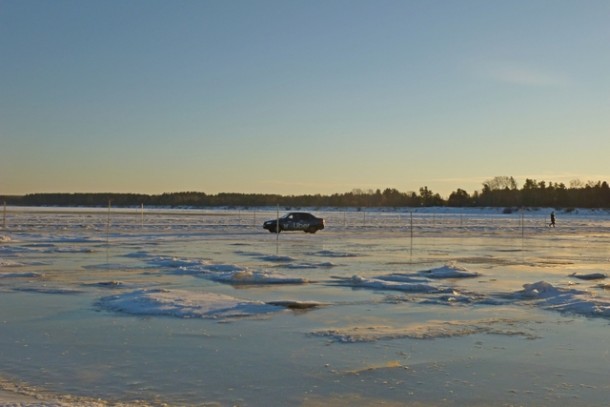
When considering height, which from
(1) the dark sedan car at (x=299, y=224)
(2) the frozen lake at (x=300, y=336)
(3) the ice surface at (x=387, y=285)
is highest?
(1) the dark sedan car at (x=299, y=224)

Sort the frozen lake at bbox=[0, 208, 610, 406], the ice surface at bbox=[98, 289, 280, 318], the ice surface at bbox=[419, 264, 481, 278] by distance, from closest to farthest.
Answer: the frozen lake at bbox=[0, 208, 610, 406]
the ice surface at bbox=[98, 289, 280, 318]
the ice surface at bbox=[419, 264, 481, 278]

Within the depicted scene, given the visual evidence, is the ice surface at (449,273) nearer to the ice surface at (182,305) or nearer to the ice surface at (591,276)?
the ice surface at (591,276)

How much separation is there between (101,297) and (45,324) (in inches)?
116

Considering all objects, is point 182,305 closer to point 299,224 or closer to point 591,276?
point 591,276

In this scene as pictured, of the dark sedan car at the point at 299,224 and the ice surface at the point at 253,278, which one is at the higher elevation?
the dark sedan car at the point at 299,224

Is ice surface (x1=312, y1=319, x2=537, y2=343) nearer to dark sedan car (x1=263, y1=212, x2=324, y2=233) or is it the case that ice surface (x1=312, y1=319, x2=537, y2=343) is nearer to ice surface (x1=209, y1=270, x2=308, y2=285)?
ice surface (x1=209, y1=270, x2=308, y2=285)

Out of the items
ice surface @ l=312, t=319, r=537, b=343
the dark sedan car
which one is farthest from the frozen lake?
the dark sedan car

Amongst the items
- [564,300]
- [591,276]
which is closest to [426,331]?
[564,300]

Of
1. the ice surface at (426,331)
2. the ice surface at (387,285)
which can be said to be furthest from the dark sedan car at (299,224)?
the ice surface at (426,331)

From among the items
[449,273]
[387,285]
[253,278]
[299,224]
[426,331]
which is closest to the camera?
[426,331]

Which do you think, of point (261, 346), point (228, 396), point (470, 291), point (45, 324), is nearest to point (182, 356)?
point (261, 346)

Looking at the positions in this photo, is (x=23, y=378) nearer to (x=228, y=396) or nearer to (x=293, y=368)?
(x=228, y=396)

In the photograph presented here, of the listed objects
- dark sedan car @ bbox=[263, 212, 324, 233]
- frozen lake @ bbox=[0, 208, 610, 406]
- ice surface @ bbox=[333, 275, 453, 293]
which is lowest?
frozen lake @ bbox=[0, 208, 610, 406]

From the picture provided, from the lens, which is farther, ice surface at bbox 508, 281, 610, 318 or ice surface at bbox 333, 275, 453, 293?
ice surface at bbox 333, 275, 453, 293
